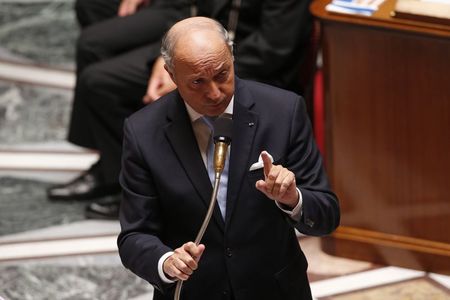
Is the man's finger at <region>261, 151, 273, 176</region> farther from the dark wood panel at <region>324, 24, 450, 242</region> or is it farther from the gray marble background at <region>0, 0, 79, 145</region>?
the gray marble background at <region>0, 0, 79, 145</region>

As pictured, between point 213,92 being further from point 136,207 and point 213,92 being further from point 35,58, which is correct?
point 35,58

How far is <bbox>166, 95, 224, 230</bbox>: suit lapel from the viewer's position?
7.40ft

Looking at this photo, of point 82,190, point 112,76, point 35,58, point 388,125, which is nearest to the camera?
point 388,125

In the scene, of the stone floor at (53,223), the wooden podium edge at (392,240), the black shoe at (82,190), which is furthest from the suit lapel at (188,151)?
the black shoe at (82,190)

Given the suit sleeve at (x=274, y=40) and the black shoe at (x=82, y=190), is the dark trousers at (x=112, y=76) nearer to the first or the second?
the black shoe at (x=82, y=190)

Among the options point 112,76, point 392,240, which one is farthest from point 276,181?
point 112,76

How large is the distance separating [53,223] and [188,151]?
68.9 inches

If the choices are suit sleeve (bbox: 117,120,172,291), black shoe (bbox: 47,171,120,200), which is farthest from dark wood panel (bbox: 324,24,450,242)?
suit sleeve (bbox: 117,120,172,291)

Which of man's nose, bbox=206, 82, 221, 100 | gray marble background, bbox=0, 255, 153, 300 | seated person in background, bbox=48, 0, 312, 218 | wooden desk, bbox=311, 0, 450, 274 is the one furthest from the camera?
seated person in background, bbox=48, 0, 312, 218

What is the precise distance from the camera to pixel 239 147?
89.2 inches

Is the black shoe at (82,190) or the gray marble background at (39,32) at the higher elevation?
the gray marble background at (39,32)

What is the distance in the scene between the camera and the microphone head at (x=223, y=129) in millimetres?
2062

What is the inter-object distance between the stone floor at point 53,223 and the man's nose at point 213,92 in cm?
140

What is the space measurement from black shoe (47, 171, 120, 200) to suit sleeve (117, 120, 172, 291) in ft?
5.73
